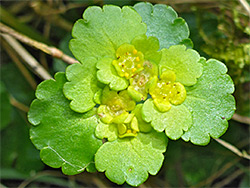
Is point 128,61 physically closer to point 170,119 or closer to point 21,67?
point 170,119

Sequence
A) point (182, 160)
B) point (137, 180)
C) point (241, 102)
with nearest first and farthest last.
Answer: point (137, 180) < point (241, 102) < point (182, 160)

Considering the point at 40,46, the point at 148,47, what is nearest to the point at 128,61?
the point at 148,47

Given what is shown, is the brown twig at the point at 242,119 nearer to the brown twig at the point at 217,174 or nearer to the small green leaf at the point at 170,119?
the brown twig at the point at 217,174

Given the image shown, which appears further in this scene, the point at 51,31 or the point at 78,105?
the point at 51,31

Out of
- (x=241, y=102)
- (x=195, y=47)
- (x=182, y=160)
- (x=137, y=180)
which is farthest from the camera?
(x=182, y=160)

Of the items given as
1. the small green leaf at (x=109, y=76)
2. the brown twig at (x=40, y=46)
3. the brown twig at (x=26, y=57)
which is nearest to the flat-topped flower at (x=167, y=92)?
the small green leaf at (x=109, y=76)

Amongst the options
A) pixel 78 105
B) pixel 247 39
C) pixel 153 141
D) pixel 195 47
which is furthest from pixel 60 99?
pixel 247 39

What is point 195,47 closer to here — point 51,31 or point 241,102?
point 241,102
